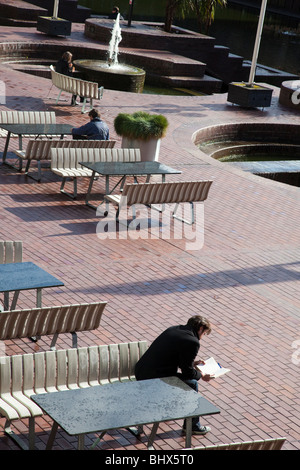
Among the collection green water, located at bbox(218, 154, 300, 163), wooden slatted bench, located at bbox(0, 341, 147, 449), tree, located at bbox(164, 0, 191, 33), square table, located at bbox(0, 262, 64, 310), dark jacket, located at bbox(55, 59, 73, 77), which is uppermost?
tree, located at bbox(164, 0, 191, 33)

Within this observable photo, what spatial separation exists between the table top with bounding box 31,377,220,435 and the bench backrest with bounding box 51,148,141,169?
6839 millimetres

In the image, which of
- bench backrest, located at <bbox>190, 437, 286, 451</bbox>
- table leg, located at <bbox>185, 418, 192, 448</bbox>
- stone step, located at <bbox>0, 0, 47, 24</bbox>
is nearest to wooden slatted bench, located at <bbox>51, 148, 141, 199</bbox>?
table leg, located at <bbox>185, 418, 192, 448</bbox>

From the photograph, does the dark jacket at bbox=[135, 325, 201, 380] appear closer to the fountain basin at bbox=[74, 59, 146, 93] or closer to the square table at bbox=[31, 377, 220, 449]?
the square table at bbox=[31, 377, 220, 449]

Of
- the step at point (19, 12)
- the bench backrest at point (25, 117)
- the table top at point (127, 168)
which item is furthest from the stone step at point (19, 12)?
the table top at point (127, 168)

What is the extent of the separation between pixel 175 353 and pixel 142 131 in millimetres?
8188

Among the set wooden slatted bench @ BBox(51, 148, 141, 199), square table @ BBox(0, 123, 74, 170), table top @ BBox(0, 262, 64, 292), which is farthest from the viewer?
square table @ BBox(0, 123, 74, 170)

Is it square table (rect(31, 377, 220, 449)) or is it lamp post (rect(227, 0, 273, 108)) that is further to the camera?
lamp post (rect(227, 0, 273, 108))

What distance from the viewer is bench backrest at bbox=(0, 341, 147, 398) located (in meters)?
6.40

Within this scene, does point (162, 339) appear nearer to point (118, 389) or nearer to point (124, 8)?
point (118, 389)

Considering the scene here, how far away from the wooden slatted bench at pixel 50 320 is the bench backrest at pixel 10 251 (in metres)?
1.26

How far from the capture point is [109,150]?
13242 millimetres

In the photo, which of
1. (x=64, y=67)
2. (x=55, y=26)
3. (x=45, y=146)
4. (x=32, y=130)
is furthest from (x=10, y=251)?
(x=55, y=26)

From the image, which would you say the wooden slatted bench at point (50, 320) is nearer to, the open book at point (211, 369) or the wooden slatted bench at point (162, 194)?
the open book at point (211, 369)

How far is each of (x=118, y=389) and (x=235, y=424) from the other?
160 centimetres
